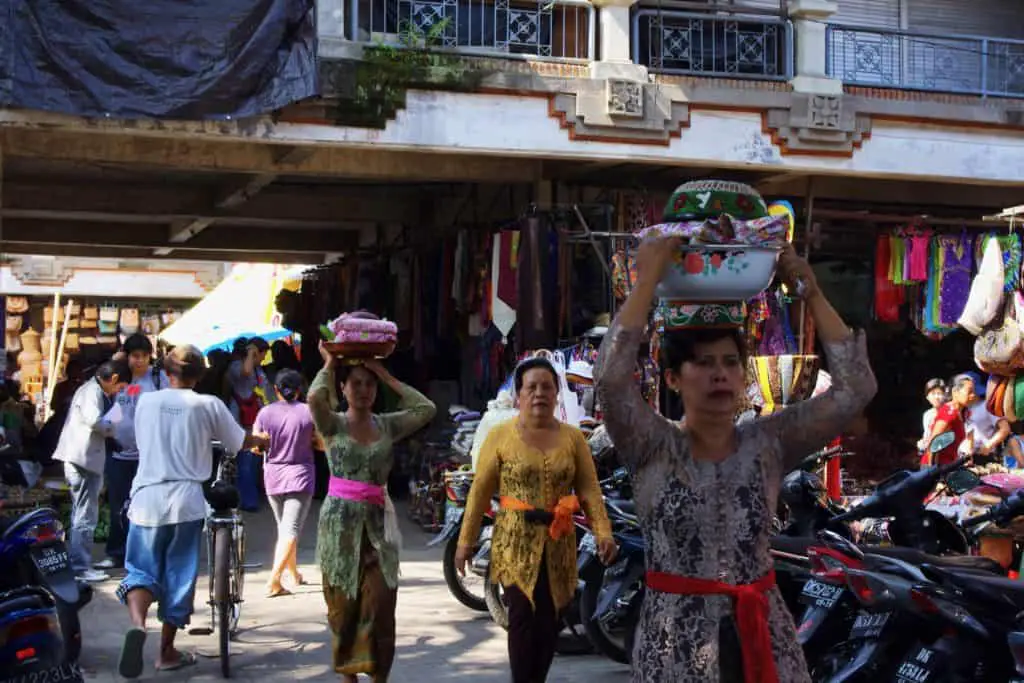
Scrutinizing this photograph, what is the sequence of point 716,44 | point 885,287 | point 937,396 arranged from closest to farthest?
point 937,396 → point 716,44 → point 885,287

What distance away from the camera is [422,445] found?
14.4m

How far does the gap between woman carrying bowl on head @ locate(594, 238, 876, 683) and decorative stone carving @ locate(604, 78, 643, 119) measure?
8041 mm

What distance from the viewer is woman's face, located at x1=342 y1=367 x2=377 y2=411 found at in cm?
631

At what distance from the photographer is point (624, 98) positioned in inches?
448

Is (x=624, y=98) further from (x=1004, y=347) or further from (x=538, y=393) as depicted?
(x=538, y=393)

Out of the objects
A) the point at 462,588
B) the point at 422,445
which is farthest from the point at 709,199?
the point at 422,445

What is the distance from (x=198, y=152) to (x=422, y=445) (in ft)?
14.6

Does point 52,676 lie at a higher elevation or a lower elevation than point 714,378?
lower

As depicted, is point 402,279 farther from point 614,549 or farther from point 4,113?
point 614,549

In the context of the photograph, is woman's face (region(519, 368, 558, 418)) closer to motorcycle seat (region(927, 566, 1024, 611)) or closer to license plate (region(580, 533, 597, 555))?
license plate (region(580, 533, 597, 555))

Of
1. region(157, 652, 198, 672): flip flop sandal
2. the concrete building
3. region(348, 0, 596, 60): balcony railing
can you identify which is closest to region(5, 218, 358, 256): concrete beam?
the concrete building

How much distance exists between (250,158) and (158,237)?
739 centimetres

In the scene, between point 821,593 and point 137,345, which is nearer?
point 821,593

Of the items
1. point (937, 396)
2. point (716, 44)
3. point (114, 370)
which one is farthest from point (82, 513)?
point (937, 396)
